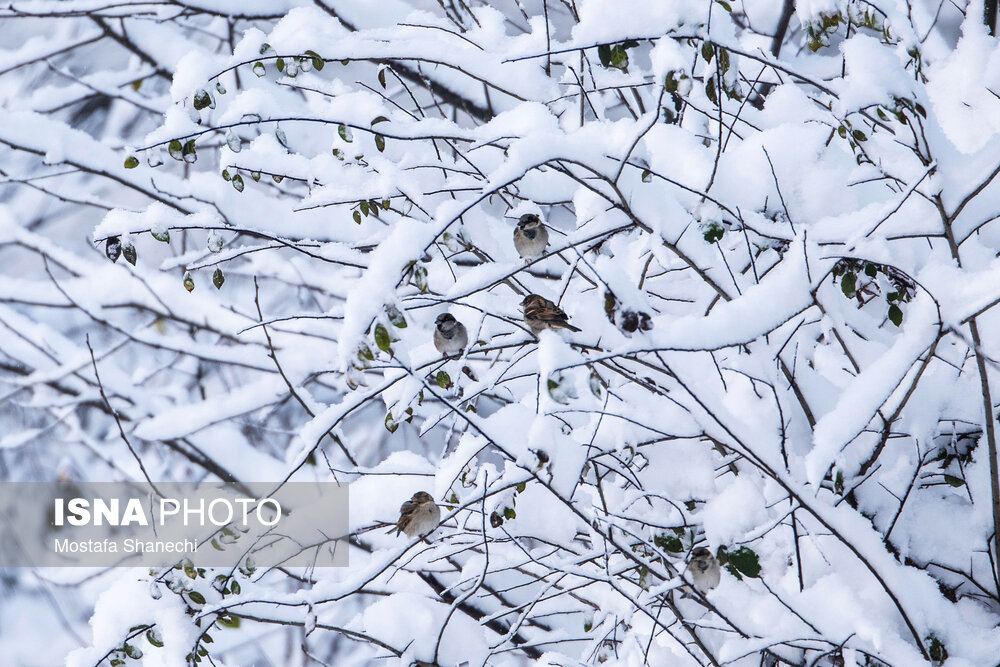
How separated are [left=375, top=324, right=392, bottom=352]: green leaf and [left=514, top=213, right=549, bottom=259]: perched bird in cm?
32

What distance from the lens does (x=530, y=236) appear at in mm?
1062

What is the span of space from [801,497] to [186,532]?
1456 millimetres

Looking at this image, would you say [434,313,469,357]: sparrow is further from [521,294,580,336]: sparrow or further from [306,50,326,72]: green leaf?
→ [306,50,326,72]: green leaf

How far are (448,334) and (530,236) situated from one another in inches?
7.7

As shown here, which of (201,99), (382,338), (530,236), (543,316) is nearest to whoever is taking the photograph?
(382,338)

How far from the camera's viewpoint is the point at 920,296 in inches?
41.8

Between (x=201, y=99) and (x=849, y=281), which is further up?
(x=201, y=99)

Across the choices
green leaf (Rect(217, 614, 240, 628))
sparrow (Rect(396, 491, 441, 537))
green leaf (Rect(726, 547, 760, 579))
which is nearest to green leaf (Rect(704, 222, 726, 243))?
green leaf (Rect(726, 547, 760, 579))

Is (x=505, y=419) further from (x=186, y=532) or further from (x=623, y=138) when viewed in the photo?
(x=186, y=532)

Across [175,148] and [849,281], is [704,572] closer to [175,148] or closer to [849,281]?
[849,281]

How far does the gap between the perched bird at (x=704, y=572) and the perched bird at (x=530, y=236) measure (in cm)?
53

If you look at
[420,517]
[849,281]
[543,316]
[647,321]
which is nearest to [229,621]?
[420,517]

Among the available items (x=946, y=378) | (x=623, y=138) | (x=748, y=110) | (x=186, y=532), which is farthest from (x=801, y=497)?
(x=186, y=532)

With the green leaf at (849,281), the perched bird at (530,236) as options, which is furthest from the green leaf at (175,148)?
the green leaf at (849,281)
